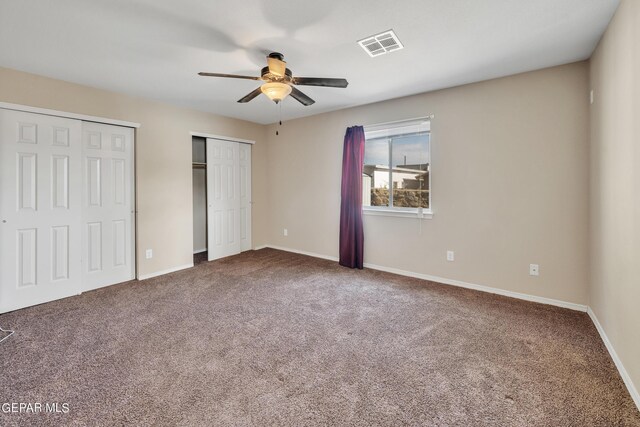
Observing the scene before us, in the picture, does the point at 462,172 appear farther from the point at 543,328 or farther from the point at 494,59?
the point at 543,328

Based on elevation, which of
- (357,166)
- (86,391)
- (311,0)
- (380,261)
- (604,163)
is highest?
(311,0)

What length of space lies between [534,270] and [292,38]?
3386mm

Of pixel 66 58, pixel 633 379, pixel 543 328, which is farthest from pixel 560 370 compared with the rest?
pixel 66 58

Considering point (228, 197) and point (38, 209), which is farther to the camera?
point (228, 197)

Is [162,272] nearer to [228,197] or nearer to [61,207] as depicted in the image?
[61,207]

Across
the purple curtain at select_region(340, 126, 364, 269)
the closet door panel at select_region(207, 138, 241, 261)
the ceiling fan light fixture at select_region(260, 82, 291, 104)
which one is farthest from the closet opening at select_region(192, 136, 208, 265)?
the ceiling fan light fixture at select_region(260, 82, 291, 104)

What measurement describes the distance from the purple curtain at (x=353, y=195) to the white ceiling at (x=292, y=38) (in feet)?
3.38

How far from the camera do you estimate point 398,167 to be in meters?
4.21

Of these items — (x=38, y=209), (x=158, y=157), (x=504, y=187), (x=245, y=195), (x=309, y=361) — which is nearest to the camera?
(x=309, y=361)

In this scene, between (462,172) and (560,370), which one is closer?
(560,370)

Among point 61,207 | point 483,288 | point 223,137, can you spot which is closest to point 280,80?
point 223,137

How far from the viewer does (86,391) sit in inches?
70.5

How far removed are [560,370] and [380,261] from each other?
2.50 metres

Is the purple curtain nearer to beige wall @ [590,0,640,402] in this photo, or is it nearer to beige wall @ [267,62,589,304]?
beige wall @ [267,62,589,304]
